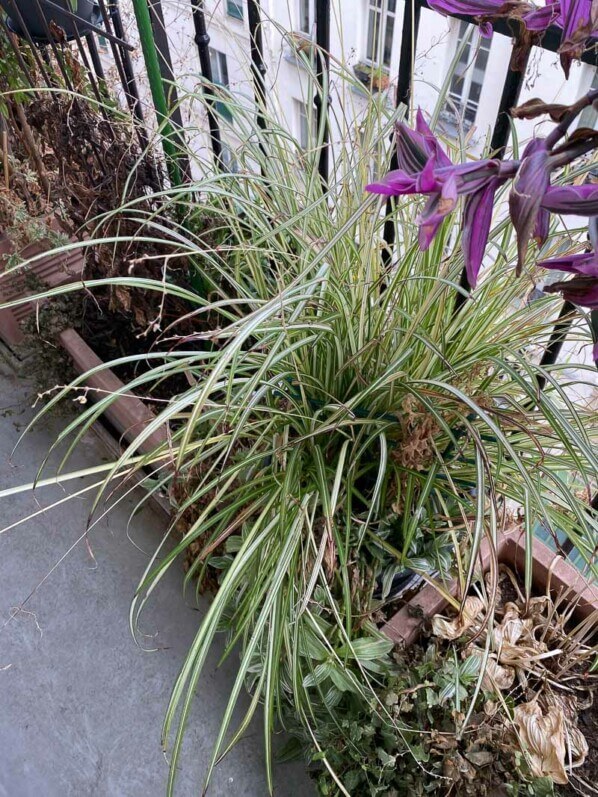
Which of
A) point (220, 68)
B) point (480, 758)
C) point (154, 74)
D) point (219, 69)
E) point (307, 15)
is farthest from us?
point (307, 15)

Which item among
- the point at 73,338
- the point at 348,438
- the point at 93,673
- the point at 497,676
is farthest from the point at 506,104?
the point at 93,673

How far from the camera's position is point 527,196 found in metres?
0.40

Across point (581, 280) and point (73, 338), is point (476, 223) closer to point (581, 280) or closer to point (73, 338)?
point (581, 280)

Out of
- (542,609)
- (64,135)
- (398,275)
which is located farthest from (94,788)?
(64,135)

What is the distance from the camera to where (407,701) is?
840 millimetres

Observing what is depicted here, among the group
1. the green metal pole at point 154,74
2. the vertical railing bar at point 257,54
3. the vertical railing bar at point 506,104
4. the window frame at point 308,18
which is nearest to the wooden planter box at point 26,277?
the green metal pole at point 154,74

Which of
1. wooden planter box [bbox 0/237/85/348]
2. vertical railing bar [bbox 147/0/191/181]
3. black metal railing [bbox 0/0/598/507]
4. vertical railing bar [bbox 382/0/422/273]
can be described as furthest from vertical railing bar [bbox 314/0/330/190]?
wooden planter box [bbox 0/237/85/348]

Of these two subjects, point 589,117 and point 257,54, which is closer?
point 589,117

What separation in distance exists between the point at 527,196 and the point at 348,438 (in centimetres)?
55

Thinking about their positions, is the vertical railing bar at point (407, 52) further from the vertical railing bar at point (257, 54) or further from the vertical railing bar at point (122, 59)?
the vertical railing bar at point (122, 59)

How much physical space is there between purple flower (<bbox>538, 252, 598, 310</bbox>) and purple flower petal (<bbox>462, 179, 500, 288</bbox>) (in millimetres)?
45

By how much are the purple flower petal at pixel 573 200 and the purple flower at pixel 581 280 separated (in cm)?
4

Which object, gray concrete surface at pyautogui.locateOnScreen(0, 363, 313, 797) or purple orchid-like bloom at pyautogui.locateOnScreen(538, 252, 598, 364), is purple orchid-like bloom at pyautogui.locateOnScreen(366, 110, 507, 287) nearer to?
purple orchid-like bloom at pyautogui.locateOnScreen(538, 252, 598, 364)

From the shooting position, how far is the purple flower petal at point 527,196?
40 cm
